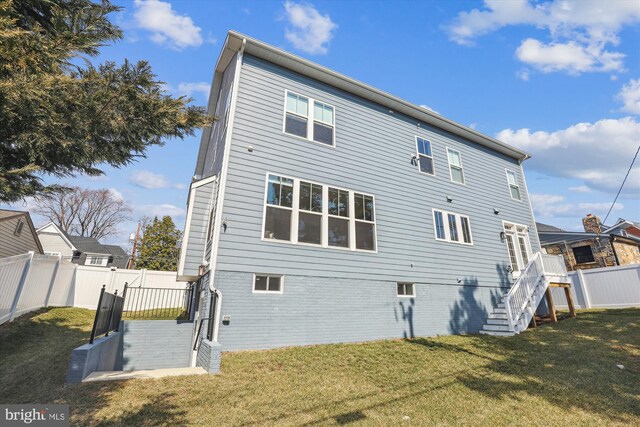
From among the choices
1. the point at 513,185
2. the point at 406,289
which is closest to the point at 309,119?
the point at 406,289

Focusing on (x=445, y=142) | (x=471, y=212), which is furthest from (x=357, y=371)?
(x=445, y=142)

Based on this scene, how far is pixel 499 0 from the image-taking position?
931 centimetres

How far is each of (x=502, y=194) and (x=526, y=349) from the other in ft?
27.6

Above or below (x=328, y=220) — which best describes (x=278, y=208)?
above

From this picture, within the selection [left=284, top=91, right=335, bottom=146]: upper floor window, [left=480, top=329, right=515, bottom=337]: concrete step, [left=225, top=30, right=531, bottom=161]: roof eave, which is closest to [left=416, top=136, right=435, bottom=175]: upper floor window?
[left=225, top=30, right=531, bottom=161]: roof eave

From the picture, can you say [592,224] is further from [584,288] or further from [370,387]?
[370,387]

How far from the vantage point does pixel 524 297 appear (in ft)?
33.4

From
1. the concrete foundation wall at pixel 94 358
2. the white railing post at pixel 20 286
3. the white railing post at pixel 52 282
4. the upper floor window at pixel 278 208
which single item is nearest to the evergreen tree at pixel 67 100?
the upper floor window at pixel 278 208

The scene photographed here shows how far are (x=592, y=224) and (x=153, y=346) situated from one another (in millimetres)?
28763

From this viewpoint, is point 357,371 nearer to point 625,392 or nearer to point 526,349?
point 625,392

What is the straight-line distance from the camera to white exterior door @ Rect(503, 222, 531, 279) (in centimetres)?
1282

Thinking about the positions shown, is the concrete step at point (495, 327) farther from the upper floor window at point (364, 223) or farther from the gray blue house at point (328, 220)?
the upper floor window at point (364, 223)

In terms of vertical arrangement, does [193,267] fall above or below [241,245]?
below

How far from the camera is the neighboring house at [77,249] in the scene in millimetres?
27984
